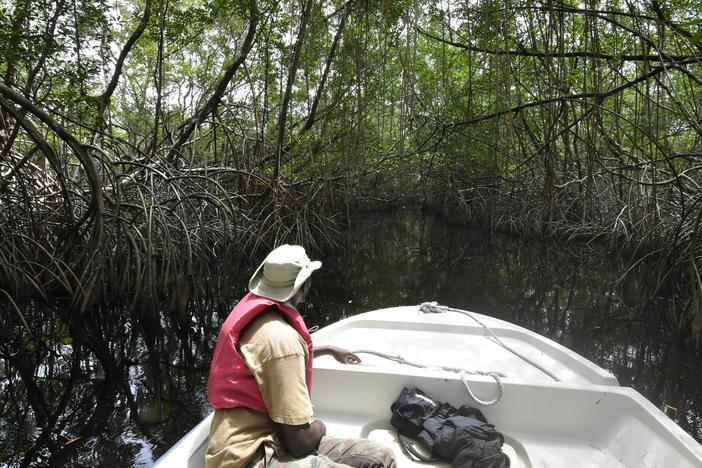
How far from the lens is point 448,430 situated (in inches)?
75.7

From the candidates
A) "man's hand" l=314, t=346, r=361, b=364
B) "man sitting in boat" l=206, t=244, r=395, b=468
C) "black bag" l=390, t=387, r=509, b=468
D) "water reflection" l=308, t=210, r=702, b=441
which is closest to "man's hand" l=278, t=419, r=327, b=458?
"man sitting in boat" l=206, t=244, r=395, b=468

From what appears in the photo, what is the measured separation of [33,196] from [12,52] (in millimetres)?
1562

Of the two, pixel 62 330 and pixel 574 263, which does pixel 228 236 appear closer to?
pixel 62 330

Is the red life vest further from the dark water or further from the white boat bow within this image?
the dark water

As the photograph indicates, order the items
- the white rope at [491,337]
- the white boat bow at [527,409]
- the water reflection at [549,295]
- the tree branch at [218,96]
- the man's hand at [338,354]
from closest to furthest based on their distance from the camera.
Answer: the white boat bow at [527,409]
the man's hand at [338,354]
the white rope at [491,337]
the water reflection at [549,295]
the tree branch at [218,96]

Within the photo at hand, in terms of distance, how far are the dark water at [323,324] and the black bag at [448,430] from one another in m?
1.42

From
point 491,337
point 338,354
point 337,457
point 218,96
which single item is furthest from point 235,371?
point 218,96

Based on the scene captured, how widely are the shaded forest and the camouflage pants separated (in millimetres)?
1567

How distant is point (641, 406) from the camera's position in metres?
1.92

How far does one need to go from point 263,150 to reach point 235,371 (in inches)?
265

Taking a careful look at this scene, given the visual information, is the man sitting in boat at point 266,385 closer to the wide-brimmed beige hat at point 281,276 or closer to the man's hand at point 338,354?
the wide-brimmed beige hat at point 281,276

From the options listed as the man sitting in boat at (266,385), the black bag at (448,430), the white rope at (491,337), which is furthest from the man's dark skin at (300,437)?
the white rope at (491,337)

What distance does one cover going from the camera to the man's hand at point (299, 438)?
141cm

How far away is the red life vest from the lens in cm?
145
